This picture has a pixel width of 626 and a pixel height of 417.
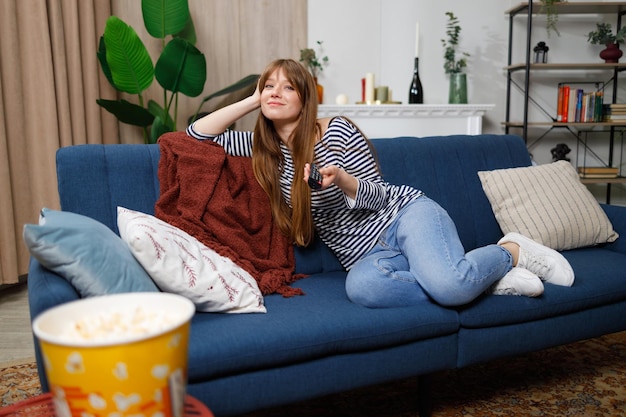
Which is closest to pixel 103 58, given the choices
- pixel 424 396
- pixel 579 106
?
pixel 424 396

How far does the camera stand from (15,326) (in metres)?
2.49

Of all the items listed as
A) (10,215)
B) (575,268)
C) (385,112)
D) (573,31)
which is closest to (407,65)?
(385,112)

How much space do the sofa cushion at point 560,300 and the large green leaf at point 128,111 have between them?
2235 mm

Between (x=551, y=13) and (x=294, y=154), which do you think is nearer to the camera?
(x=294, y=154)

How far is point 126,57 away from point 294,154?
64.3 inches

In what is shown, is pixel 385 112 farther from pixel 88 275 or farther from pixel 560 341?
pixel 88 275

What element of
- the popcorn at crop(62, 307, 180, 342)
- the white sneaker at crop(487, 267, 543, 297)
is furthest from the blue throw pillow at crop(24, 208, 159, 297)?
the white sneaker at crop(487, 267, 543, 297)

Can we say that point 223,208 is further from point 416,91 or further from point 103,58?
point 416,91

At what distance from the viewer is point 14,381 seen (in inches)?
74.9

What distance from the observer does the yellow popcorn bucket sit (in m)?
0.62

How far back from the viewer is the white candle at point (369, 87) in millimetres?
3638

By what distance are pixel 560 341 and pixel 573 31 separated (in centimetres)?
313

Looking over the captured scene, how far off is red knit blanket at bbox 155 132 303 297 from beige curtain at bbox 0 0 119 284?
1.55 meters

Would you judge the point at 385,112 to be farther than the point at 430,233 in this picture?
Yes
